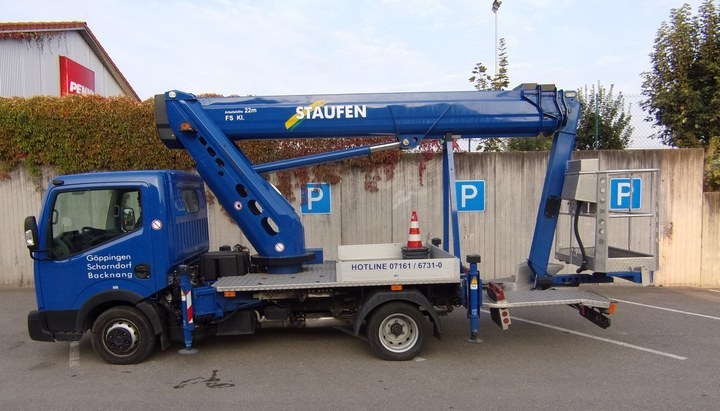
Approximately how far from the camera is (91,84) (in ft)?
55.9

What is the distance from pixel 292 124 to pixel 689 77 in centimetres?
964

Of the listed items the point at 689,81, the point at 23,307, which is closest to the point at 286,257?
the point at 23,307

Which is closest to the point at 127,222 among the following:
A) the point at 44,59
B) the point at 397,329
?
the point at 397,329

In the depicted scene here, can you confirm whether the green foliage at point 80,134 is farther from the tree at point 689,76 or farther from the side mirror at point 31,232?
the tree at point 689,76

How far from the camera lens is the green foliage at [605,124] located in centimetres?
1093

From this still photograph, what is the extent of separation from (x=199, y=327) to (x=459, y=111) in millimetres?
4055

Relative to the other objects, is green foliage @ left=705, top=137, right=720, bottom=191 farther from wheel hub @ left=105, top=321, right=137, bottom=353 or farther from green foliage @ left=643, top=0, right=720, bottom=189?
wheel hub @ left=105, top=321, right=137, bottom=353

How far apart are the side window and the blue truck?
0.6 inches

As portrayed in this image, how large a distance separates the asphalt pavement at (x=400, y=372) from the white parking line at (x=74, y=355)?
2 centimetres

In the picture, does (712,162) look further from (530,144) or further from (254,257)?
(254,257)

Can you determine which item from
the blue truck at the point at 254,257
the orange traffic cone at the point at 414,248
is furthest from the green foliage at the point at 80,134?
the orange traffic cone at the point at 414,248

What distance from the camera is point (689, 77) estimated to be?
411 inches

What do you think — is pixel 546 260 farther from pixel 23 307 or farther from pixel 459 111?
pixel 23 307

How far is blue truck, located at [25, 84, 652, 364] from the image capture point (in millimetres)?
5141
